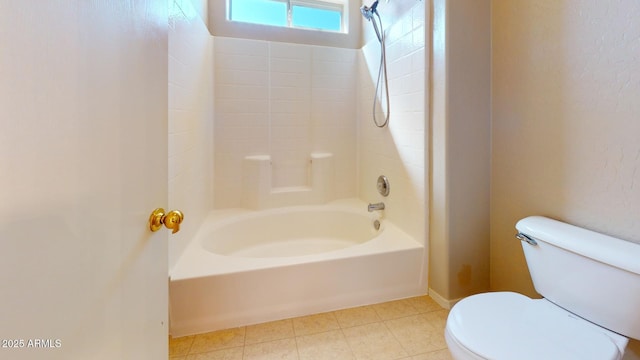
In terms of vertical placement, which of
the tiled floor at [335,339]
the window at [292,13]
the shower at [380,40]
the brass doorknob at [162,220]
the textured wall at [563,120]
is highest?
the window at [292,13]

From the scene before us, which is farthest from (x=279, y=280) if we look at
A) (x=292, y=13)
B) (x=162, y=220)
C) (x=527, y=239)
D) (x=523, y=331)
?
(x=292, y=13)

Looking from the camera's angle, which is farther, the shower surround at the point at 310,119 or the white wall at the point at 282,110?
the white wall at the point at 282,110

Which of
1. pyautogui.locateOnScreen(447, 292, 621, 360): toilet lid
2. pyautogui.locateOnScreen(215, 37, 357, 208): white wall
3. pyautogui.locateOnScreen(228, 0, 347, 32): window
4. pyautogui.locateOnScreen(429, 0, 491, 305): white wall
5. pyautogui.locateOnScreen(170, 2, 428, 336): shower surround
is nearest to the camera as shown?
pyautogui.locateOnScreen(447, 292, 621, 360): toilet lid

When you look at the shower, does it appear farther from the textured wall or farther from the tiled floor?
the tiled floor

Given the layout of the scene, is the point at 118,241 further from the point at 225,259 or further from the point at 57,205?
the point at 225,259

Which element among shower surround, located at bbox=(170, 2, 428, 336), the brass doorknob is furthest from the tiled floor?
the brass doorknob

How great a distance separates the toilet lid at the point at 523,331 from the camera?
83 centimetres

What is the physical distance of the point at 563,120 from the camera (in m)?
1.24

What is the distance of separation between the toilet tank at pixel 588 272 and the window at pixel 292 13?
8.12 ft

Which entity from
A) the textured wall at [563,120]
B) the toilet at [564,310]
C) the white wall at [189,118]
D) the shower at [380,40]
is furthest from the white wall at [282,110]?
the toilet at [564,310]

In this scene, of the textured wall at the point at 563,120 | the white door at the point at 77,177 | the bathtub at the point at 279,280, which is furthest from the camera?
the bathtub at the point at 279,280

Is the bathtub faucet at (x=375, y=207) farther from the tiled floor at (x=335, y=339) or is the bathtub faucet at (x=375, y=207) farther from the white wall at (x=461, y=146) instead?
the tiled floor at (x=335, y=339)

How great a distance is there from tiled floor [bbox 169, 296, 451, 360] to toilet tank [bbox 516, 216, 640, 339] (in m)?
0.58

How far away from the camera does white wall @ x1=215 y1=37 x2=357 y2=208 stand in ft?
7.93
